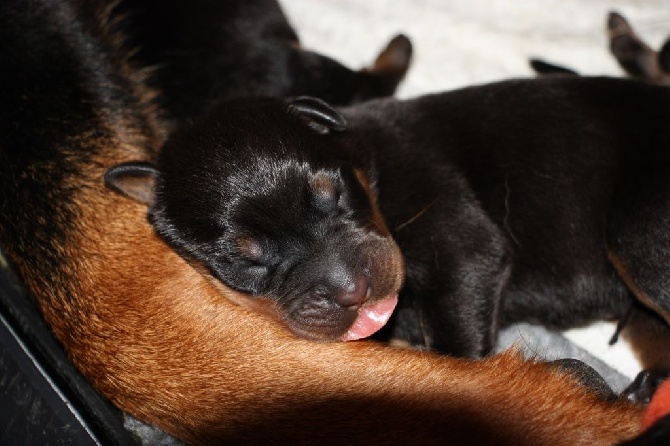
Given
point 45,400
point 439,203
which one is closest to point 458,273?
point 439,203

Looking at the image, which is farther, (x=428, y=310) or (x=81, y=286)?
(x=428, y=310)

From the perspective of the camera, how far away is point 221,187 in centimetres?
277

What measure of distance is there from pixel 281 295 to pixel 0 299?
1093 mm

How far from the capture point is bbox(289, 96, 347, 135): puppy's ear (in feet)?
10.1

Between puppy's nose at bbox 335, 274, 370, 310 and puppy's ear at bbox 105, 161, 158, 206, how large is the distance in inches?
30.3

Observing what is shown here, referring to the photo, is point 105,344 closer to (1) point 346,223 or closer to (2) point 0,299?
(2) point 0,299

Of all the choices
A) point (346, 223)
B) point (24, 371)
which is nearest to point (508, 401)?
point (346, 223)

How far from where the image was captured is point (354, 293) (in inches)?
106

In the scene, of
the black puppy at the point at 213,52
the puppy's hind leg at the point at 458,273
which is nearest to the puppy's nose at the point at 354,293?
the puppy's hind leg at the point at 458,273

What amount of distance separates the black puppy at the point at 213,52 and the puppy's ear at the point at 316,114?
3.09 feet

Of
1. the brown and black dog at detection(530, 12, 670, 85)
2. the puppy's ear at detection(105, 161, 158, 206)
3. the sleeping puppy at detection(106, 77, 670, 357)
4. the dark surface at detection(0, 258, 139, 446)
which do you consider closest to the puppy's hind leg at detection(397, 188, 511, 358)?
the sleeping puppy at detection(106, 77, 670, 357)

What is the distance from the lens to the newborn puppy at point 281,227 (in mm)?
2746

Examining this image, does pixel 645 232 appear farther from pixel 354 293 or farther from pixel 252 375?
pixel 252 375

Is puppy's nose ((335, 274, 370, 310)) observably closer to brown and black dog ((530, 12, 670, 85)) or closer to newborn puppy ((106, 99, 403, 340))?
newborn puppy ((106, 99, 403, 340))
